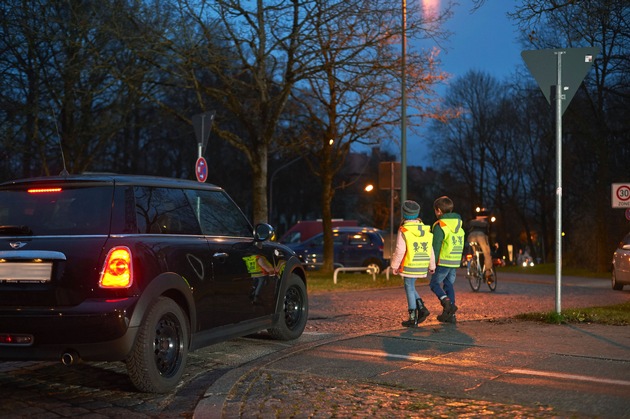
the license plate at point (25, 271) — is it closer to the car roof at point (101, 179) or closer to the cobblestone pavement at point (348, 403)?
the car roof at point (101, 179)

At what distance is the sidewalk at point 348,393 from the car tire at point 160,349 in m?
0.39

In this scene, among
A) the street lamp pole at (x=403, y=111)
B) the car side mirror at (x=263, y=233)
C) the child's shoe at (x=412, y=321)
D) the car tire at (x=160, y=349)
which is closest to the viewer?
the car tire at (x=160, y=349)

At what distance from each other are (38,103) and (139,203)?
2276cm

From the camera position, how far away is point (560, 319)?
1077 cm

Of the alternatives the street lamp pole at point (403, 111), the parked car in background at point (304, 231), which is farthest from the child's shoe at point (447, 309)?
the parked car in background at point (304, 231)

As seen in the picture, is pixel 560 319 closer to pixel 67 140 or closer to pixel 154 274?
pixel 154 274

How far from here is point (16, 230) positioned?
6.47 metres

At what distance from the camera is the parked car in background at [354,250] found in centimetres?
2994

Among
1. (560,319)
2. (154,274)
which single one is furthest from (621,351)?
(154,274)

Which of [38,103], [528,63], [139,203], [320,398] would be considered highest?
[38,103]

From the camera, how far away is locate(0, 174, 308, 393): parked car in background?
6.06m

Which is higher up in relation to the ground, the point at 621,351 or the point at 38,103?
the point at 38,103

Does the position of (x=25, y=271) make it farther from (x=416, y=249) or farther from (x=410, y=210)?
(x=410, y=210)

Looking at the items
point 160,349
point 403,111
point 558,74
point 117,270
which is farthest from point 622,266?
point 117,270
